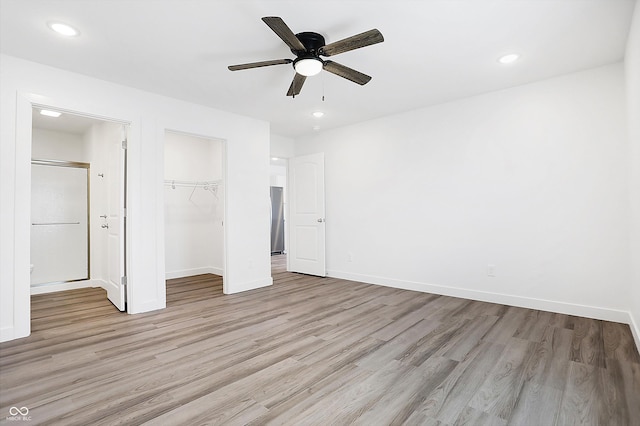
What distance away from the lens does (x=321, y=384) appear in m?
2.04

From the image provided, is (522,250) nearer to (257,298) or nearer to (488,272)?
(488,272)

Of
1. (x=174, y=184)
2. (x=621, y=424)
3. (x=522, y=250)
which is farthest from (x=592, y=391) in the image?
(x=174, y=184)

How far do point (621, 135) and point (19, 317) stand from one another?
605 centimetres

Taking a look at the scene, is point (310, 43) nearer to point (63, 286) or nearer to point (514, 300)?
point (514, 300)

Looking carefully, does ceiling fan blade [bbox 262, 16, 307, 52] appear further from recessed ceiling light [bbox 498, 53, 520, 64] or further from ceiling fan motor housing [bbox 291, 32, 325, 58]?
recessed ceiling light [bbox 498, 53, 520, 64]

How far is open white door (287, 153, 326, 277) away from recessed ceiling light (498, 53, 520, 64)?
3129 mm

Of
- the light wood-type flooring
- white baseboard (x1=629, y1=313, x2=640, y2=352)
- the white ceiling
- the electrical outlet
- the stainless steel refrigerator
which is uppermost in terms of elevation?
the white ceiling

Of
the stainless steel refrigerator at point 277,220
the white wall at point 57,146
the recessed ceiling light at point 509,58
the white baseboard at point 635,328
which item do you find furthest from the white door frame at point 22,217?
the stainless steel refrigerator at point 277,220

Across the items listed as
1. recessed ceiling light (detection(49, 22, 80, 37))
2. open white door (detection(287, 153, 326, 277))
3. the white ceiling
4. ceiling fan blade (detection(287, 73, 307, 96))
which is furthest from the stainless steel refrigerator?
recessed ceiling light (detection(49, 22, 80, 37))

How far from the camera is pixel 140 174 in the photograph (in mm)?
3660

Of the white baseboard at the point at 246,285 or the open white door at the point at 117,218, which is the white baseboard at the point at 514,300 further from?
the open white door at the point at 117,218

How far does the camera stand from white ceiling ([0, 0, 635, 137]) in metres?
2.27

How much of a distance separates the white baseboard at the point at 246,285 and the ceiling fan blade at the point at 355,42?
131 inches

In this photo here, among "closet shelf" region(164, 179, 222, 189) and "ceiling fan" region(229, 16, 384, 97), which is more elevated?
"ceiling fan" region(229, 16, 384, 97)
